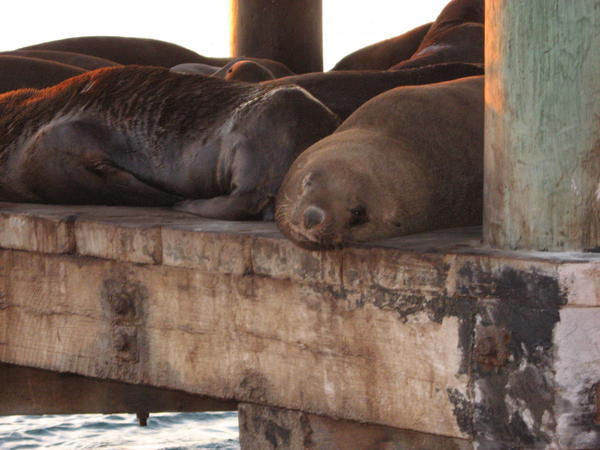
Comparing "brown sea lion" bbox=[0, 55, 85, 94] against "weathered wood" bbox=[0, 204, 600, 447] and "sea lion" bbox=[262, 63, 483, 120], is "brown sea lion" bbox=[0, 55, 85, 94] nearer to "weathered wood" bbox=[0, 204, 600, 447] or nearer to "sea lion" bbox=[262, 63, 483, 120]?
"sea lion" bbox=[262, 63, 483, 120]

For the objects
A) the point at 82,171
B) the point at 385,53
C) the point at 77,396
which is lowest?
the point at 77,396

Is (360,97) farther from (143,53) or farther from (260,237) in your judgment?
(143,53)

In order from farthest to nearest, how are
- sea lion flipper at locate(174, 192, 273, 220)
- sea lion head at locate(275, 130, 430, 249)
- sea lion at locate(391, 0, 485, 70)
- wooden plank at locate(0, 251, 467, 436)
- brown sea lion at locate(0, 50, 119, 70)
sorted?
brown sea lion at locate(0, 50, 119, 70) → sea lion at locate(391, 0, 485, 70) → sea lion flipper at locate(174, 192, 273, 220) → sea lion head at locate(275, 130, 430, 249) → wooden plank at locate(0, 251, 467, 436)

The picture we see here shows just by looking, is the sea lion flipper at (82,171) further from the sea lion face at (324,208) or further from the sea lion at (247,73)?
the sea lion at (247,73)

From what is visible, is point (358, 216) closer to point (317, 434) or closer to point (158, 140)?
point (317, 434)

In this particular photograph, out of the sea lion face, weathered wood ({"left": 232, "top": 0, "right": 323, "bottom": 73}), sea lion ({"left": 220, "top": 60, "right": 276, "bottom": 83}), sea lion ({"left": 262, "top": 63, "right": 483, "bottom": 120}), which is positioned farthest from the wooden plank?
weathered wood ({"left": 232, "top": 0, "right": 323, "bottom": 73})

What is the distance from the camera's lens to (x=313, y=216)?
3.99 meters

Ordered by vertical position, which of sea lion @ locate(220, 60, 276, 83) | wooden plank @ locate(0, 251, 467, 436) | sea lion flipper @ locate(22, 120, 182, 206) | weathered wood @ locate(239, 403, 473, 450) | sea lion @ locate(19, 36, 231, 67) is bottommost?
weathered wood @ locate(239, 403, 473, 450)

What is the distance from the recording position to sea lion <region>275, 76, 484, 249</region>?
13.6 feet

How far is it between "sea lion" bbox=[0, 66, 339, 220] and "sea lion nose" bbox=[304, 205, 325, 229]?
783 mm

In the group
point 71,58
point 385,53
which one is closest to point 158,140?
point 71,58

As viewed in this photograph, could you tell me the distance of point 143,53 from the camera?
11820mm

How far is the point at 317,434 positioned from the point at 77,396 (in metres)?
1.45

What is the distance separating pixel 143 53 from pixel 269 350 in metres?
8.15
